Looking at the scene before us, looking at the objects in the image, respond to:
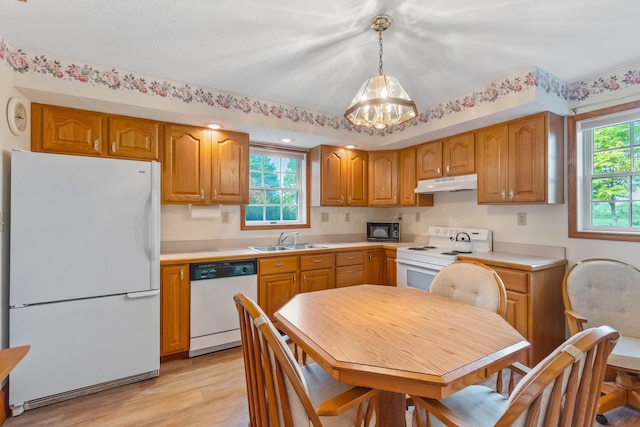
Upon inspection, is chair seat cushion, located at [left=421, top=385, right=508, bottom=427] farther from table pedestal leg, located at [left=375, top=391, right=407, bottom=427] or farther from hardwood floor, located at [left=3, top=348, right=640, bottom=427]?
hardwood floor, located at [left=3, top=348, right=640, bottom=427]

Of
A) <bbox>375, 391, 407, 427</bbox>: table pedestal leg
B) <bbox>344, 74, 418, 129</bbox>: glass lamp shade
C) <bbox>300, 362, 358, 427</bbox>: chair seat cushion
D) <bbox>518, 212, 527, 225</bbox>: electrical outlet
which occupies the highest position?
<bbox>344, 74, 418, 129</bbox>: glass lamp shade

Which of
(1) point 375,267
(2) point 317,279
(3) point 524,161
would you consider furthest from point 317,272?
(3) point 524,161

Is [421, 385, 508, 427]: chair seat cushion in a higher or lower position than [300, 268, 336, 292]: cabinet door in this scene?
lower

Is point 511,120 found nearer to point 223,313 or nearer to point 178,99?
point 178,99

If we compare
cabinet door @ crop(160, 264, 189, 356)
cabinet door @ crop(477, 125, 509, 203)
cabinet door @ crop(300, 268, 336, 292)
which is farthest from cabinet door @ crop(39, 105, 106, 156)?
cabinet door @ crop(477, 125, 509, 203)

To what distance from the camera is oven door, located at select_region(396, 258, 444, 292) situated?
2920 mm

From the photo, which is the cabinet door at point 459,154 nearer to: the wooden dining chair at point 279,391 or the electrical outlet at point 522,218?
the electrical outlet at point 522,218

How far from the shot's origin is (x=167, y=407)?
1.94 m

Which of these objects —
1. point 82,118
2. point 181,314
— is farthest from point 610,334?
point 82,118

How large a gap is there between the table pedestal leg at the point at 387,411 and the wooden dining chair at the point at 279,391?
4.0 inches

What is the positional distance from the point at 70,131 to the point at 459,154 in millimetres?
3407

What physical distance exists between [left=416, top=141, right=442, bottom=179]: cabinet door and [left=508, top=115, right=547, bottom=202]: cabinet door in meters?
0.75

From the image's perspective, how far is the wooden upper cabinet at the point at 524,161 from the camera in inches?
95.4

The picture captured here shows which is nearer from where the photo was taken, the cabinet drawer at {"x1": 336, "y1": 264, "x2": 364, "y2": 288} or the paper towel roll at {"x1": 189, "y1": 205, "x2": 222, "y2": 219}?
the paper towel roll at {"x1": 189, "y1": 205, "x2": 222, "y2": 219}
